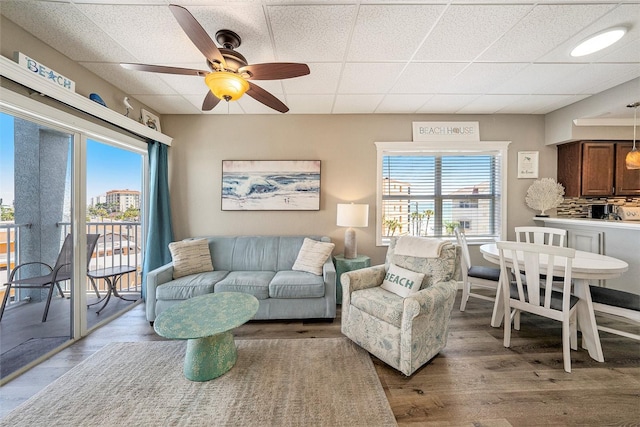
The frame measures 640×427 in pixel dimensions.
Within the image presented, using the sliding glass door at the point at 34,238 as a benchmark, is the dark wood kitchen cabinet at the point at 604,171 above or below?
above

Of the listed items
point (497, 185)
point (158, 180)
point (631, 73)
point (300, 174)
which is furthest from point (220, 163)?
point (631, 73)

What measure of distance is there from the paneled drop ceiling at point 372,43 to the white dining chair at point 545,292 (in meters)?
1.66

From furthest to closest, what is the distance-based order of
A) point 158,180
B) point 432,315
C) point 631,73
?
point 158,180
point 631,73
point 432,315

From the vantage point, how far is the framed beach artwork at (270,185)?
11.0 feet

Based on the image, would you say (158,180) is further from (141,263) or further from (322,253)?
(322,253)

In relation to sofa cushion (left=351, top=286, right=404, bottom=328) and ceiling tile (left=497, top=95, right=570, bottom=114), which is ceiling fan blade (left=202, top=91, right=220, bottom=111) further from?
ceiling tile (left=497, top=95, right=570, bottom=114)

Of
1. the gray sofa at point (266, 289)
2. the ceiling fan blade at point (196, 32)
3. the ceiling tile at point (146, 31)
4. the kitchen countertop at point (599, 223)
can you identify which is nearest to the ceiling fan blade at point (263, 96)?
the ceiling fan blade at point (196, 32)

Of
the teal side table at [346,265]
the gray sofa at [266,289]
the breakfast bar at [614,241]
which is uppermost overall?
the breakfast bar at [614,241]

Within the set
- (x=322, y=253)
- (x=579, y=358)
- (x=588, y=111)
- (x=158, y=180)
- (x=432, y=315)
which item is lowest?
(x=579, y=358)

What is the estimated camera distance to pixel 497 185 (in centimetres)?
354

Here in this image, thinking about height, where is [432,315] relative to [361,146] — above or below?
below

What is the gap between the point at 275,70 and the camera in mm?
1607

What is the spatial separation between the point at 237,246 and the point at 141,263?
138 cm

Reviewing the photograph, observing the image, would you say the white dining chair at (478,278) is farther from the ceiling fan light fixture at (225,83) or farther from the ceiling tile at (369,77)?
the ceiling fan light fixture at (225,83)
